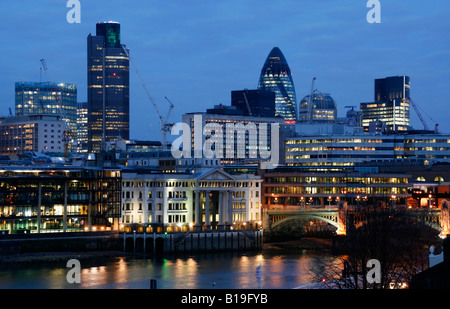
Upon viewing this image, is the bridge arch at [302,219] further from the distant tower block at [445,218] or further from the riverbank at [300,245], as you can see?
the distant tower block at [445,218]

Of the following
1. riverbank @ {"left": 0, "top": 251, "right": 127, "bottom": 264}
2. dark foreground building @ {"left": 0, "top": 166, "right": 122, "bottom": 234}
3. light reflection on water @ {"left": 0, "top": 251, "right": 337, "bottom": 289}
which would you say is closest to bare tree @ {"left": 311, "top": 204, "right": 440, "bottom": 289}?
light reflection on water @ {"left": 0, "top": 251, "right": 337, "bottom": 289}

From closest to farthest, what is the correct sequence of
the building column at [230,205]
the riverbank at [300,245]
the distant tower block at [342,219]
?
the distant tower block at [342,219] → the riverbank at [300,245] → the building column at [230,205]

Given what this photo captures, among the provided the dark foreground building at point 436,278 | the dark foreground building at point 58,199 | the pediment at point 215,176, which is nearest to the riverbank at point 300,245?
the pediment at point 215,176

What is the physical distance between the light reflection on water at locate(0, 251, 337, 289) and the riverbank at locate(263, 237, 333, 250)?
8742 mm

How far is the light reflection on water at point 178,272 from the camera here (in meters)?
65.6

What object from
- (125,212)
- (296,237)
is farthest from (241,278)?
(296,237)

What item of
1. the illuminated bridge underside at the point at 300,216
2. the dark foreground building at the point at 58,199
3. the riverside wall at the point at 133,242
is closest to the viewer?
the riverside wall at the point at 133,242

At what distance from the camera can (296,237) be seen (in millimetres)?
110250

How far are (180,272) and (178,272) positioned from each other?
0.16 m

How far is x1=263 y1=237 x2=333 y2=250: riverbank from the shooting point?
9969 cm

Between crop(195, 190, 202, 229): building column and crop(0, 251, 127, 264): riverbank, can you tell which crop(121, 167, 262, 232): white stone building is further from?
crop(0, 251, 127, 264): riverbank
